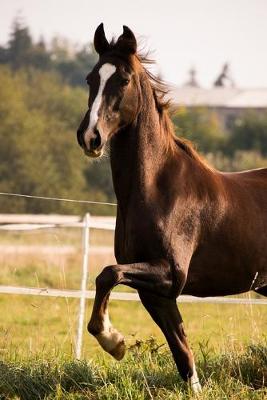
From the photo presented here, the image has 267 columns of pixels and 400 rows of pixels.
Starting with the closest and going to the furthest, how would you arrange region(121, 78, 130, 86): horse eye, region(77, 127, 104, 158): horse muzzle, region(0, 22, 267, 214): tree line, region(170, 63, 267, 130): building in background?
region(77, 127, 104, 158): horse muzzle
region(121, 78, 130, 86): horse eye
region(0, 22, 267, 214): tree line
region(170, 63, 267, 130): building in background

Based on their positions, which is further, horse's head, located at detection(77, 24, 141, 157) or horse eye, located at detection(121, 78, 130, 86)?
horse eye, located at detection(121, 78, 130, 86)

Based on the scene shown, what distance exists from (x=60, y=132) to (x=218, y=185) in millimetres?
43455

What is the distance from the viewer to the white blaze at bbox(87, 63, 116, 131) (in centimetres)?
617

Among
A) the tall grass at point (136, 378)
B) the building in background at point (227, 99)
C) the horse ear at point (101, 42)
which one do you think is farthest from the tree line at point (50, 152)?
the building in background at point (227, 99)

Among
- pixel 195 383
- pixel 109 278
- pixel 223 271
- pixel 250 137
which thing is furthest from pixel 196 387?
pixel 250 137

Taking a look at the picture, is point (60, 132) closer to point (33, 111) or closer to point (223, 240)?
point (33, 111)

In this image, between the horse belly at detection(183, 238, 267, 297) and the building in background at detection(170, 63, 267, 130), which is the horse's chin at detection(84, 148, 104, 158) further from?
the building in background at detection(170, 63, 267, 130)

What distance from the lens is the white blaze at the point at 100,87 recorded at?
6.17 m

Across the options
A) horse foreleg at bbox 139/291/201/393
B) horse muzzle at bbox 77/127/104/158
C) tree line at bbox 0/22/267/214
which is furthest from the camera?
tree line at bbox 0/22/267/214

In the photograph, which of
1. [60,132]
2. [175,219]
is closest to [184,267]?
[175,219]

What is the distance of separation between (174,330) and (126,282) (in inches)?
24.0

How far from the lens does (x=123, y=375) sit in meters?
6.68

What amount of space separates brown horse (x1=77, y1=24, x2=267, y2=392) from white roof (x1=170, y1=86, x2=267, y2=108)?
10023cm

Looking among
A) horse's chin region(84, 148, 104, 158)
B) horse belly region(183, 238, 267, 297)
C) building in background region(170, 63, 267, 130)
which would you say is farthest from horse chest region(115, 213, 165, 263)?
building in background region(170, 63, 267, 130)
